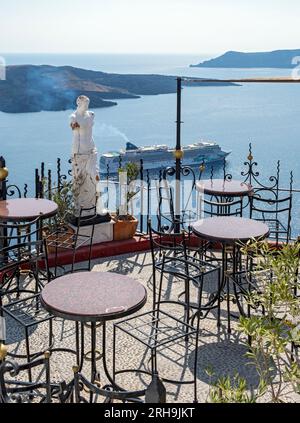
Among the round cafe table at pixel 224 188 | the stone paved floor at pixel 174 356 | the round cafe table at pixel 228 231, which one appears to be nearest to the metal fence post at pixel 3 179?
the stone paved floor at pixel 174 356

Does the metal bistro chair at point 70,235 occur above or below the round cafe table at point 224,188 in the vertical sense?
below

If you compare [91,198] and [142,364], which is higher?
[91,198]

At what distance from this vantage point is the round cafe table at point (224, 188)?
7.12 m

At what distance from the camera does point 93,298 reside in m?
3.85

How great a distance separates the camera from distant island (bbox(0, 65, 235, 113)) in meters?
49.0

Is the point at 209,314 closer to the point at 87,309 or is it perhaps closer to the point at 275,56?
the point at 87,309

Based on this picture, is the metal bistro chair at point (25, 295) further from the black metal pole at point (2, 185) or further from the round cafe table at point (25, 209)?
the black metal pole at point (2, 185)

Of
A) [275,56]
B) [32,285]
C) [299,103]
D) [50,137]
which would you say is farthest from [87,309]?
[299,103]

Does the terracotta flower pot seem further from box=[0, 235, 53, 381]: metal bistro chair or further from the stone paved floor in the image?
the stone paved floor

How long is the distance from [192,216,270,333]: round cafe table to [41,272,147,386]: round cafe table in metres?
1.40

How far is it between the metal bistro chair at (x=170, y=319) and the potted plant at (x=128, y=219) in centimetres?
42

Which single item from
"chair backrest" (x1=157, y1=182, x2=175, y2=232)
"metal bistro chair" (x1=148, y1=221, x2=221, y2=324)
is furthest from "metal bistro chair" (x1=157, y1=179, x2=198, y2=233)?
"metal bistro chair" (x1=148, y1=221, x2=221, y2=324)

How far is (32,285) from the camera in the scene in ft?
20.9
